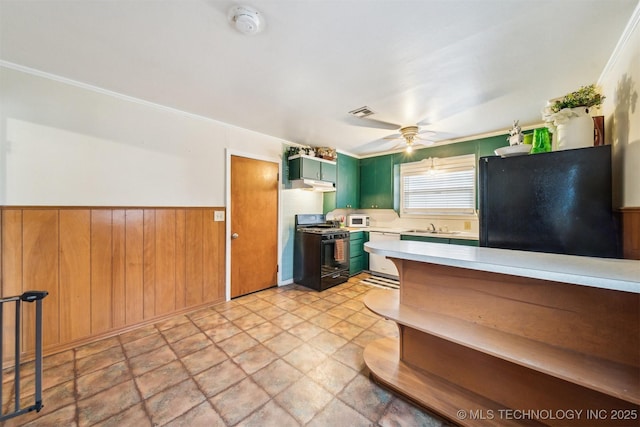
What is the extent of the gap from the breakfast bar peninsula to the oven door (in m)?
1.95

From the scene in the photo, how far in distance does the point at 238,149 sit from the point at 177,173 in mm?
859

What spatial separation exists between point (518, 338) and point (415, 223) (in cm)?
328

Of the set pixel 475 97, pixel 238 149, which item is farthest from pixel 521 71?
pixel 238 149

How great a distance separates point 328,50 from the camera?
1680 mm

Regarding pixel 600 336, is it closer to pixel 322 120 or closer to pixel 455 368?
pixel 455 368

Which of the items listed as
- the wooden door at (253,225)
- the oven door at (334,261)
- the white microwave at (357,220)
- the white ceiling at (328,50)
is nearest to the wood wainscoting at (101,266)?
the wooden door at (253,225)

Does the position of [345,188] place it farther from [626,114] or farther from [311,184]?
[626,114]

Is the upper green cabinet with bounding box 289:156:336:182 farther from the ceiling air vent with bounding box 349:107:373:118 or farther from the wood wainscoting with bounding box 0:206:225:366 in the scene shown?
the wood wainscoting with bounding box 0:206:225:366

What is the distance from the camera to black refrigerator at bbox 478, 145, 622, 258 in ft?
4.62

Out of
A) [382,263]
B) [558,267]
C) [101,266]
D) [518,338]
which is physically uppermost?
[558,267]

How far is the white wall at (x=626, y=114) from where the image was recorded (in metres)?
1.37

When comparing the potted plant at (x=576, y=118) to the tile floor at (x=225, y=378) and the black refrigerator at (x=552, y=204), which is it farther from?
the tile floor at (x=225, y=378)

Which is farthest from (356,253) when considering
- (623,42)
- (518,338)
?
(623,42)

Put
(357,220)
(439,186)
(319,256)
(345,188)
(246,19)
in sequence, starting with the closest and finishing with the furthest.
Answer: (246,19) → (319,256) → (439,186) → (345,188) → (357,220)
